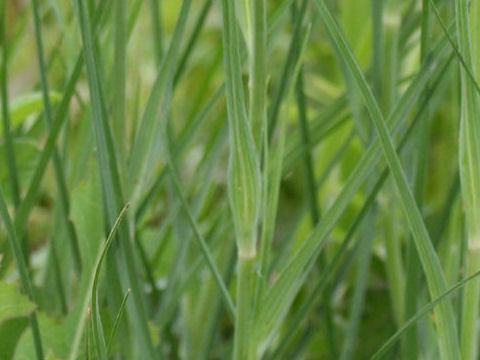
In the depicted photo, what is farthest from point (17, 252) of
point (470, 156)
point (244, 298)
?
point (470, 156)

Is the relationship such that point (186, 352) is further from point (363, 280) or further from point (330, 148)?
point (330, 148)

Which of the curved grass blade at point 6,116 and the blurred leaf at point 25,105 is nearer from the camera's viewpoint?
the curved grass blade at point 6,116

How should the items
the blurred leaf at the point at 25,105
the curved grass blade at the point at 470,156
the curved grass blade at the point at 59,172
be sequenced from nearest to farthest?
the curved grass blade at the point at 470,156 → the curved grass blade at the point at 59,172 → the blurred leaf at the point at 25,105

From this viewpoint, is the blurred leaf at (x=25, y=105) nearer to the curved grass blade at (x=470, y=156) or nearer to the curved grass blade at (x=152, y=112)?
the curved grass blade at (x=152, y=112)

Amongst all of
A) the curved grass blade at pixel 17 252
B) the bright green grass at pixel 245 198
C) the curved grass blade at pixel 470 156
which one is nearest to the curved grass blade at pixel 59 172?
the bright green grass at pixel 245 198

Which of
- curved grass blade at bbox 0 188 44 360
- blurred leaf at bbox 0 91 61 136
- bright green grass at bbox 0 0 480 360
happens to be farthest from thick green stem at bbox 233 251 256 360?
blurred leaf at bbox 0 91 61 136

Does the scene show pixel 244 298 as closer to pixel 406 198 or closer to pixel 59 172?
pixel 406 198

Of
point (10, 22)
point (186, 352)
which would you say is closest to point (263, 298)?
point (186, 352)

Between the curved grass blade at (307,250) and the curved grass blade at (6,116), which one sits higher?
the curved grass blade at (6,116)
